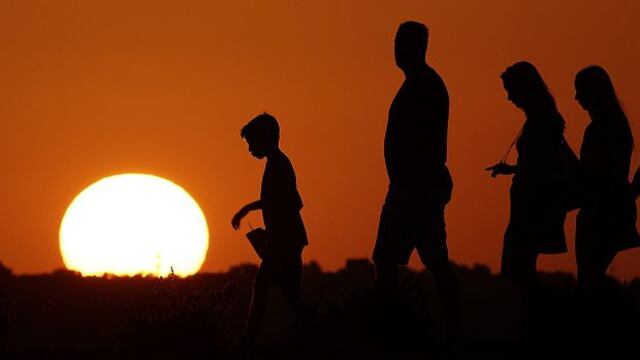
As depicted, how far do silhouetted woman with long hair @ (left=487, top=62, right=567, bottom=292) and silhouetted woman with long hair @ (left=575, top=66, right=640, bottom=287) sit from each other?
25 centimetres

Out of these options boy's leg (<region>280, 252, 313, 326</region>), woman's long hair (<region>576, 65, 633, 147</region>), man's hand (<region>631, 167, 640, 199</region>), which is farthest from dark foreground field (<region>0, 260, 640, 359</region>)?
woman's long hair (<region>576, 65, 633, 147</region>)

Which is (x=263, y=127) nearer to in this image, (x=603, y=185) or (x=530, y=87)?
(x=530, y=87)

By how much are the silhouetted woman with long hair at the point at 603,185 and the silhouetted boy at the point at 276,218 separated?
2.66 metres

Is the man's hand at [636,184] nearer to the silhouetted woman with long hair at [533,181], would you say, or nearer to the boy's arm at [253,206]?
the silhouetted woman with long hair at [533,181]

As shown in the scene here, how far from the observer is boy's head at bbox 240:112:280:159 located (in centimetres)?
1238

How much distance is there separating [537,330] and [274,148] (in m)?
2.86

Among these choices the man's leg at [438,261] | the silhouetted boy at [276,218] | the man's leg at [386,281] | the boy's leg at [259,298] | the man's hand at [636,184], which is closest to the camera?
the man's hand at [636,184]

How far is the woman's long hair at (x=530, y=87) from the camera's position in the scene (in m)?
11.2

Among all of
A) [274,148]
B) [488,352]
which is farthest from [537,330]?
[274,148]

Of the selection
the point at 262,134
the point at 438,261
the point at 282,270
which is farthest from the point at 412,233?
the point at 262,134

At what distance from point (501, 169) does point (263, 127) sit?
230 cm

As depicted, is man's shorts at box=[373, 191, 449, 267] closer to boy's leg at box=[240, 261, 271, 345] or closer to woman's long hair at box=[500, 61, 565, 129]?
woman's long hair at box=[500, 61, 565, 129]

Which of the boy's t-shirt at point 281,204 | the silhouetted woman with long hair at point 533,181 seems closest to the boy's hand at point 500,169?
the silhouetted woman with long hair at point 533,181

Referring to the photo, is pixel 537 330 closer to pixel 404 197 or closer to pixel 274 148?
pixel 404 197
